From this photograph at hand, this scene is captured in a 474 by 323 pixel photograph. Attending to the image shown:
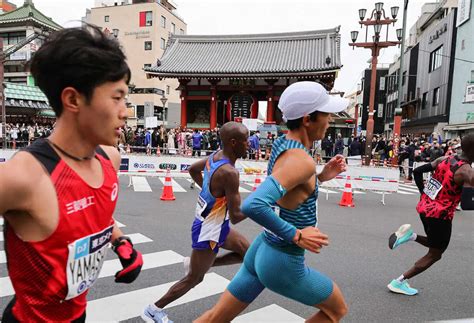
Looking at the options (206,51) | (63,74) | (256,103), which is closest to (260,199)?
(63,74)

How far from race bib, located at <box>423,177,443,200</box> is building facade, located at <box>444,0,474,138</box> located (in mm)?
20918

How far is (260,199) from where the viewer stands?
1.88 metres

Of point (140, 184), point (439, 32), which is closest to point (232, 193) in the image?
point (140, 184)

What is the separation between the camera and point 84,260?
142 centimetres

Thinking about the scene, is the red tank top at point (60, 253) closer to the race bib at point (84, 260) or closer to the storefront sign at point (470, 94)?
the race bib at point (84, 260)

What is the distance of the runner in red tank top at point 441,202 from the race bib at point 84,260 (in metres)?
3.28

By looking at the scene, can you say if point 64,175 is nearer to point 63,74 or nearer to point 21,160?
point 21,160

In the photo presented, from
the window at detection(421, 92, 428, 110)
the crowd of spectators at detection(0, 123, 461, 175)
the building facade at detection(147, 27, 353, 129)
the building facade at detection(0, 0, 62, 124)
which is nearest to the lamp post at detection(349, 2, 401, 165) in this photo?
the crowd of spectators at detection(0, 123, 461, 175)

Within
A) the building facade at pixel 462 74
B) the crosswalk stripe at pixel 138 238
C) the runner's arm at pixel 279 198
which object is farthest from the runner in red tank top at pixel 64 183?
the building facade at pixel 462 74

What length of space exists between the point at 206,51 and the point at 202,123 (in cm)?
665

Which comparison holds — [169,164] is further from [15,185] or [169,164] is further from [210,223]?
[15,185]

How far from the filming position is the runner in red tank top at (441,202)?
3658 millimetres

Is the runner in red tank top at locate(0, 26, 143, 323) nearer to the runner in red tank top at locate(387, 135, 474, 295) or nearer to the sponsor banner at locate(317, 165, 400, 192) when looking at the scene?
the runner in red tank top at locate(387, 135, 474, 295)

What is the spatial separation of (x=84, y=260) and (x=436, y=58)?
34909 millimetres
